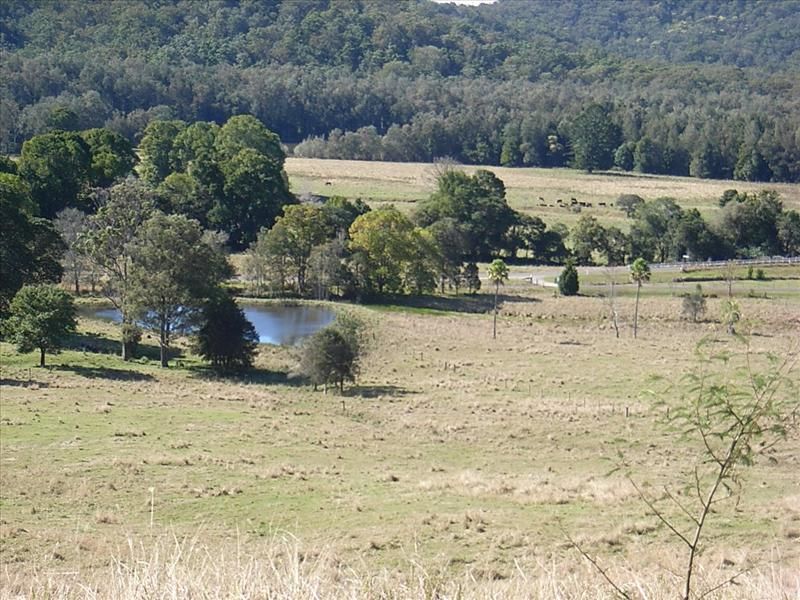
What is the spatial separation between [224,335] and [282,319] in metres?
12.9

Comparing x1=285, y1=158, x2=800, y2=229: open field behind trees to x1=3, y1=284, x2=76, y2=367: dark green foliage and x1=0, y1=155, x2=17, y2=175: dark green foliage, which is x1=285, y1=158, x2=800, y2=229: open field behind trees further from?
x1=3, y1=284, x2=76, y2=367: dark green foliage

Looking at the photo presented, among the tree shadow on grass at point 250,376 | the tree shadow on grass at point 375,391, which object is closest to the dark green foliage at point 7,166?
the tree shadow on grass at point 250,376

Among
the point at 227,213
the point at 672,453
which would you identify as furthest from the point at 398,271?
the point at 672,453

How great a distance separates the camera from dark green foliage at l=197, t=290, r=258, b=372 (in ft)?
118

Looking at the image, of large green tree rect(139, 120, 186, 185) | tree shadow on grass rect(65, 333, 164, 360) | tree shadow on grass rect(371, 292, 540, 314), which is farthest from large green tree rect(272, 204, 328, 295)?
large green tree rect(139, 120, 186, 185)

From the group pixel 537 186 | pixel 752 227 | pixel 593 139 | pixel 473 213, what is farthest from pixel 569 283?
pixel 593 139

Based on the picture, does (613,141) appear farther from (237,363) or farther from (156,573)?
(156,573)

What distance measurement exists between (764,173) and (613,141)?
1875 centimetres

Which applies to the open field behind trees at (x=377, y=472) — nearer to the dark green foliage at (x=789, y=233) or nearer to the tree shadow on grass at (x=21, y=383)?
the tree shadow on grass at (x=21, y=383)

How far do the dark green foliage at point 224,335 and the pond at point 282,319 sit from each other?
5586 millimetres

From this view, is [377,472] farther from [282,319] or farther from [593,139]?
[593,139]

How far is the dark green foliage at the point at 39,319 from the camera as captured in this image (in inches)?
1309

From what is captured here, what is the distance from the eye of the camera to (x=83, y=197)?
2280 inches

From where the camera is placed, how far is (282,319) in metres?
49.0
